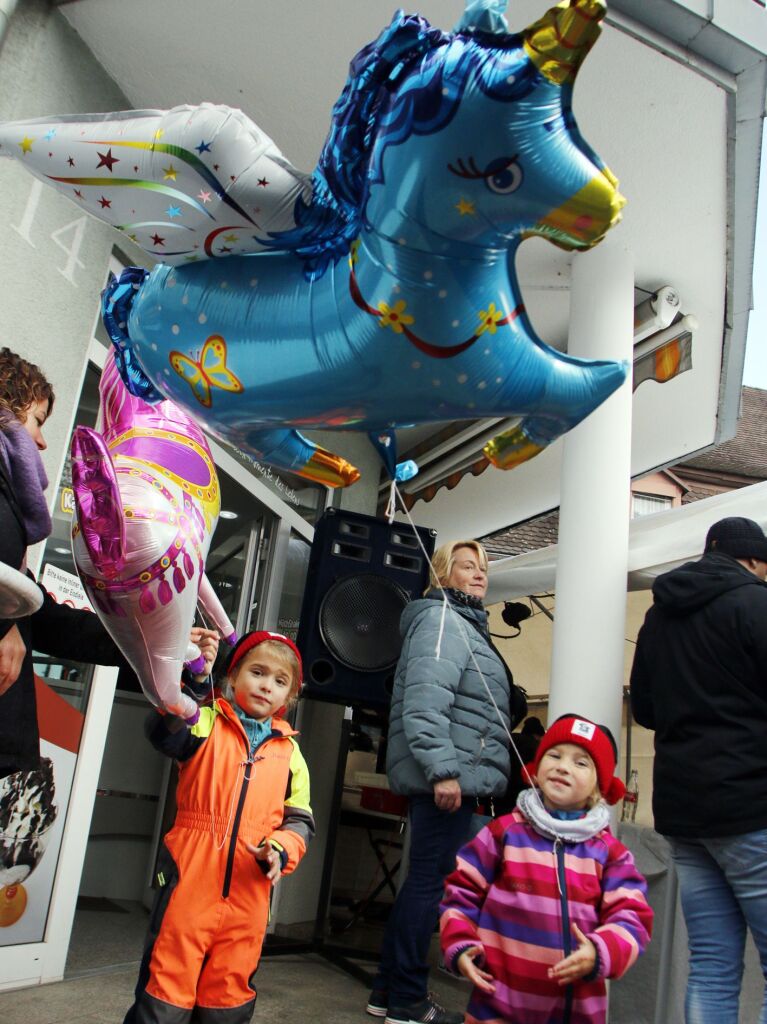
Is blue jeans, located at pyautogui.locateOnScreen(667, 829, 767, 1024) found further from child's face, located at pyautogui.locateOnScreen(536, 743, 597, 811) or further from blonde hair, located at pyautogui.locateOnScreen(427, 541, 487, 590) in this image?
blonde hair, located at pyautogui.locateOnScreen(427, 541, 487, 590)

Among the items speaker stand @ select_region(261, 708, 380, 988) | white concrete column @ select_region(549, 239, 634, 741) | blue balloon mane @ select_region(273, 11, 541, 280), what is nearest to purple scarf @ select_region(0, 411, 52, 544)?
blue balloon mane @ select_region(273, 11, 541, 280)

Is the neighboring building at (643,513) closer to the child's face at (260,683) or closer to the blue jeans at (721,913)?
the blue jeans at (721,913)

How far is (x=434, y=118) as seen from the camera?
2.43 feet

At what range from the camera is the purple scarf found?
108cm

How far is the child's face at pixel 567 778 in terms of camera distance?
1.83m

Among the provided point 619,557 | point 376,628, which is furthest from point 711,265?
point 376,628

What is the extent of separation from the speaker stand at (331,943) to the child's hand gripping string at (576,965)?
1.56 metres

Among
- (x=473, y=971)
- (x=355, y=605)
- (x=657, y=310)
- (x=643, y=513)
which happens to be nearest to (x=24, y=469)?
(x=473, y=971)

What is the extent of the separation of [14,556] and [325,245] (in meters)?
0.57

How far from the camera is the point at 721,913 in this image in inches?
71.7

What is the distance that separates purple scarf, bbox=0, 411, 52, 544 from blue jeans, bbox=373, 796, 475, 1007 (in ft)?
5.31

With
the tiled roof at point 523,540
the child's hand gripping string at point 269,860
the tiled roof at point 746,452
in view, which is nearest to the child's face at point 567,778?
the child's hand gripping string at point 269,860

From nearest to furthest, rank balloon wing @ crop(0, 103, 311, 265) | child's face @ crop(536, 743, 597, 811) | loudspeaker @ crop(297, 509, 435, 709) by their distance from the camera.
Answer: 1. balloon wing @ crop(0, 103, 311, 265)
2. child's face @ crop(536, 743, 597, 811)
3. loudspeaker @ crop(297, 509, 435, 709)

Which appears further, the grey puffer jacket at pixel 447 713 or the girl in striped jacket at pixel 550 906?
the grey puffer jacket at pixel 447 713
